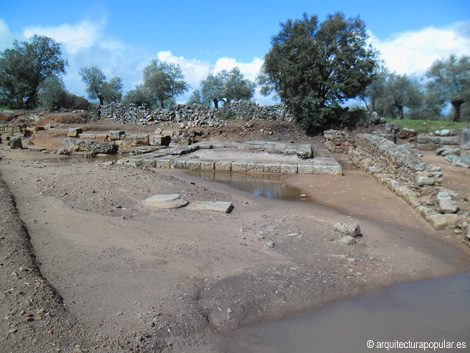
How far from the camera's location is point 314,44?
58.9ft

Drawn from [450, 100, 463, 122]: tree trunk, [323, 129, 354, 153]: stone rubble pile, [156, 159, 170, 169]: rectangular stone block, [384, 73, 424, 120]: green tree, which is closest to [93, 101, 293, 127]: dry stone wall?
[323, 129, 354, 153]: stone rubble pile

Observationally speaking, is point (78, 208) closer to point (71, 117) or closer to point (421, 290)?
point (421, 290)

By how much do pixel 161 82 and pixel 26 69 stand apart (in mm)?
10567

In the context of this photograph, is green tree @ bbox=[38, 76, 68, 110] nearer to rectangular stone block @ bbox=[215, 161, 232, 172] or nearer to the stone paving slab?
the stone paving slab

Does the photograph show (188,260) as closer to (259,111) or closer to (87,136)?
(87,136)

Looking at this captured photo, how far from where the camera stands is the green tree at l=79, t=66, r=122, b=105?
3147cm

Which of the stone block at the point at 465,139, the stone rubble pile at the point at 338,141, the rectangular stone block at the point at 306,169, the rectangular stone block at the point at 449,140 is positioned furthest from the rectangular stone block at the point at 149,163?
the rectangular stone block at the point at 449,140

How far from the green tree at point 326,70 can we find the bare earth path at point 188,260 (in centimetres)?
1203

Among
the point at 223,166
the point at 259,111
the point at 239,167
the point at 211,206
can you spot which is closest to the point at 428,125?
the point at 259,111

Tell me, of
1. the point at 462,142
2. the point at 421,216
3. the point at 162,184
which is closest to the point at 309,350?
the point at 421,216

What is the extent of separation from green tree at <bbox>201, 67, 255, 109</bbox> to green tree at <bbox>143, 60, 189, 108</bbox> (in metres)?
2.62

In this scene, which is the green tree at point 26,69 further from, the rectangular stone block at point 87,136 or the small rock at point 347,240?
the small rock at point 347,240

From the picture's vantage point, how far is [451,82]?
2383 cm

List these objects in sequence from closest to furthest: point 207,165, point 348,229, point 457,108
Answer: point 348,229
point 207,165
point 457,108
